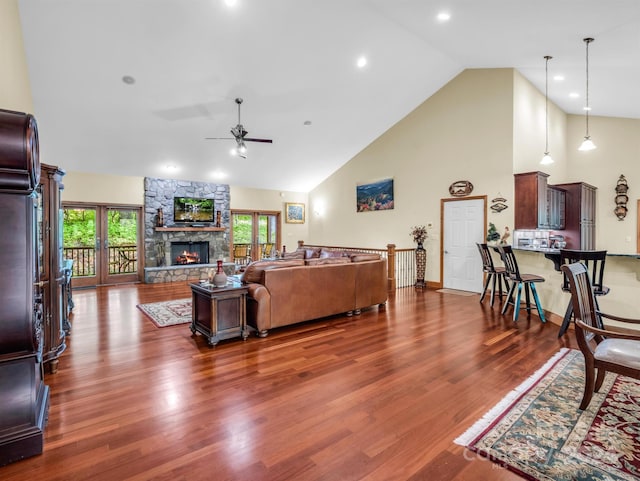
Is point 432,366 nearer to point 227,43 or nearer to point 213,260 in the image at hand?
point 227,43

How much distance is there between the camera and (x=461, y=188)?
695 centimetres

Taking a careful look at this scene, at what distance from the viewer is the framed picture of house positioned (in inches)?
428

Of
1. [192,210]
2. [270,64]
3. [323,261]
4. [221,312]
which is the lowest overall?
[221,312]

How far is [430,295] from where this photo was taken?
21.5ft

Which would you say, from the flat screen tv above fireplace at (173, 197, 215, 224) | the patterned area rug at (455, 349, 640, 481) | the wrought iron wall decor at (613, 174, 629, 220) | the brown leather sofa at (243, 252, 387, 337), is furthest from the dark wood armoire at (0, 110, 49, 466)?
the wrought iron wall decor at (613, 174, 629, 220)

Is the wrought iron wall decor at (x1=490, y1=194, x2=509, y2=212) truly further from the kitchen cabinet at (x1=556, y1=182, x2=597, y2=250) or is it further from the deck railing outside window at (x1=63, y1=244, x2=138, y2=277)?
the deck railing outside window at (x1=63, y1=244, x2=138, y2=277)

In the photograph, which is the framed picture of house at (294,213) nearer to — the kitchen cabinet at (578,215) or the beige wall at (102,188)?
the beige wall at (102,188)

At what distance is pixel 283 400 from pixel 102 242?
7.45 metres

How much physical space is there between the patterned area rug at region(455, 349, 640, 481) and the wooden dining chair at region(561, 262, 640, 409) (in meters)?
0.16

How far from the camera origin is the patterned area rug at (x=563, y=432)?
5.70ft

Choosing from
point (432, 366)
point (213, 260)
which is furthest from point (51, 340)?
point (213, 260)

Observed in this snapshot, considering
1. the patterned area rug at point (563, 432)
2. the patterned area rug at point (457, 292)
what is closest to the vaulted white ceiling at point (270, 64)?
the patterned area rug at point (563, 432)

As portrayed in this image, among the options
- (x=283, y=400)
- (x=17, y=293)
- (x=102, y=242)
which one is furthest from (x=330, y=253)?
(x=17, y=293)

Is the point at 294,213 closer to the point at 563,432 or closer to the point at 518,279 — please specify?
the point at 518,279
